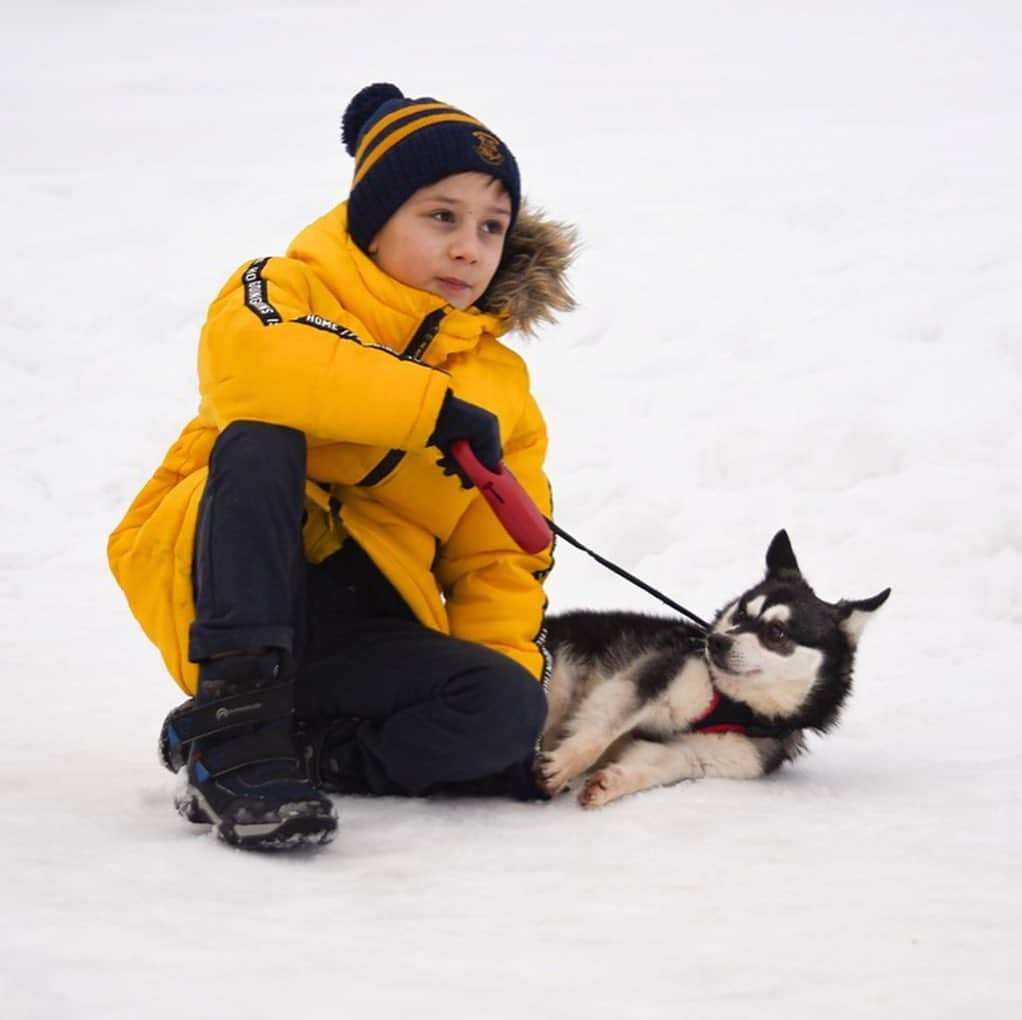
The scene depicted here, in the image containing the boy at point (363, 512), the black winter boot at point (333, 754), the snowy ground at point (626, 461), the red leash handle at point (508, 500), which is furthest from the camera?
the black winter boot at point (333, 754)

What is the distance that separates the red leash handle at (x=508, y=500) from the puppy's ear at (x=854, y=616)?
38.6 inches

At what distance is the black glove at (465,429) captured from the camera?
8.58 ft

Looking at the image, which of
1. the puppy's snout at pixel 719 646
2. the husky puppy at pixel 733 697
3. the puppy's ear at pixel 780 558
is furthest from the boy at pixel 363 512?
the puppy's ear at pixel 780 558

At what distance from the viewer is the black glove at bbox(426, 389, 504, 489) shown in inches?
103

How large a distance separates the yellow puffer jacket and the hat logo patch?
0.24 meters

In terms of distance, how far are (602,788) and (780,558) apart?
3.05 feet

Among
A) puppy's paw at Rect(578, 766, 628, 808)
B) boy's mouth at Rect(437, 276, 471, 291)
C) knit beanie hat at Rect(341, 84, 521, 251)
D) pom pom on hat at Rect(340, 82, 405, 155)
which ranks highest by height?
pom pom on hat at Rect(340, 82, 405, 155)

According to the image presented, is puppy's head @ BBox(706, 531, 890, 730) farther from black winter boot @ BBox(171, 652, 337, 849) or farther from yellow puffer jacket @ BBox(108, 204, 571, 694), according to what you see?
black winter boot @ BBox(171, 652, 337, 849)

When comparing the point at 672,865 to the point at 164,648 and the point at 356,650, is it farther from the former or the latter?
the point at 164,648

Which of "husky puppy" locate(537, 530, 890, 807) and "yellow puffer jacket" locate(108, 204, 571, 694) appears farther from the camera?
"husky puppy" locate(537, 530, 890, 807)

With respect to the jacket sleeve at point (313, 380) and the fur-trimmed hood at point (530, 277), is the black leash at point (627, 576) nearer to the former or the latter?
the fur-trimmed hood at point (530, 277)

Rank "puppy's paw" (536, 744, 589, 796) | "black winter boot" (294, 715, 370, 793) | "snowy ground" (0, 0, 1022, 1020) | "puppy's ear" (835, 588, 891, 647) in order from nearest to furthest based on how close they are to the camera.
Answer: "snowy ground" (0, 0, 1022, 1020) < "black winter boot" (294, 715, 370, 793) < "puppy's paw" (536, 744, 589, 796) < "puppy's ear" (835, 588, 891, 647)

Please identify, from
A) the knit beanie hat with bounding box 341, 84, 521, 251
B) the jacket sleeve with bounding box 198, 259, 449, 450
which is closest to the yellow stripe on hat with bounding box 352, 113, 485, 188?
the knit beanie hat with bounding box 341, 84, 521, 251

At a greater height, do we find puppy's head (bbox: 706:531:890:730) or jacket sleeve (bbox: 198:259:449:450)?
jacket sleeve (bbox: 198:259:449:450)
